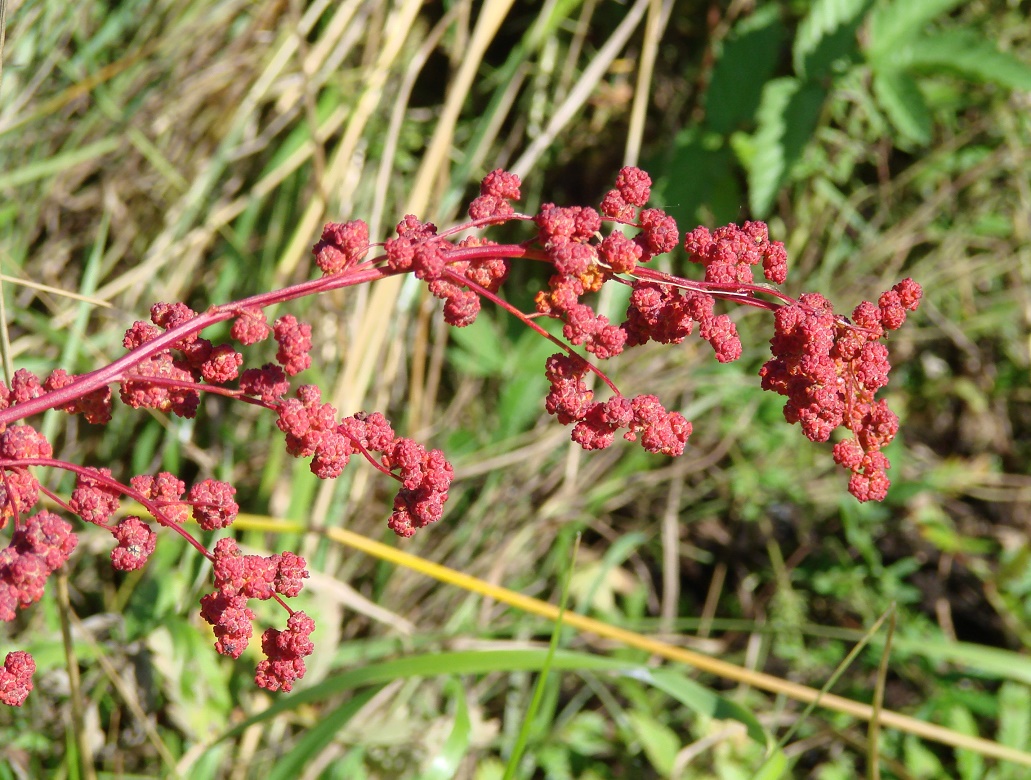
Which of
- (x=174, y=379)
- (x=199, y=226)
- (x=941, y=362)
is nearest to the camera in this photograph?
(x=174, y=379)

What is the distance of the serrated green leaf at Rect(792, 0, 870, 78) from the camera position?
2408 mm

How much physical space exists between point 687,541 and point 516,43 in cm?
161

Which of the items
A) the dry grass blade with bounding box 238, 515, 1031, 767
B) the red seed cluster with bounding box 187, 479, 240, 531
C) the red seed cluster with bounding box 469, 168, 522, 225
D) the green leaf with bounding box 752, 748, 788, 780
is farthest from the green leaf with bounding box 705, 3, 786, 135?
the red seed cluster with bounding box 187, 479, 240, 531

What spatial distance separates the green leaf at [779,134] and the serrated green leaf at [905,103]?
0.15 m

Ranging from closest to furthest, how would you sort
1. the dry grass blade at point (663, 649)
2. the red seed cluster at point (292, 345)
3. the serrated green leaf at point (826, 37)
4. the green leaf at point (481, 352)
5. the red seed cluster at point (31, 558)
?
1. the red seed cluster at point (31, 558)
2. the red seed cluster at point (292, 345)
3. the dry grass blade at point (663, 649)
4. the serrated green leaf at point (826, 37)
5. the green leaf at point (481, 352)

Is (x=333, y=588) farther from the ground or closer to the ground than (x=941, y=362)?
farther from the ground

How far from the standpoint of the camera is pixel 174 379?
0.87 m

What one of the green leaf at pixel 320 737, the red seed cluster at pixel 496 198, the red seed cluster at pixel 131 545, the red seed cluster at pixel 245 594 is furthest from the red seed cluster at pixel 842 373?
the green leaf at pixel 320 737

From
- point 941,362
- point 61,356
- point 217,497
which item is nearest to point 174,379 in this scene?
point 217,497

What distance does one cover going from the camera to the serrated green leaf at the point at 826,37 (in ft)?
7.90

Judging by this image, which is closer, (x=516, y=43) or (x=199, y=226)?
(x=199, y=226)

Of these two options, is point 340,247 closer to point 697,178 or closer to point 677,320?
point 677,320

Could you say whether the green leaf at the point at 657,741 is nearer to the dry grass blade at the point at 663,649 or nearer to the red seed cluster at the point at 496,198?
the dry grass blade at the point at 663,649

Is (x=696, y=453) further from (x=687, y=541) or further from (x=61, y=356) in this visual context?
(x=61, y=356)
